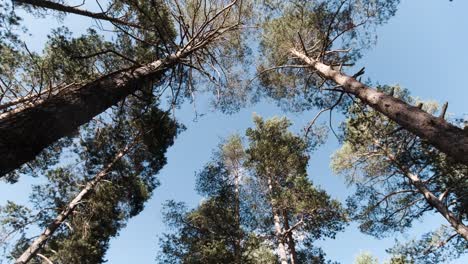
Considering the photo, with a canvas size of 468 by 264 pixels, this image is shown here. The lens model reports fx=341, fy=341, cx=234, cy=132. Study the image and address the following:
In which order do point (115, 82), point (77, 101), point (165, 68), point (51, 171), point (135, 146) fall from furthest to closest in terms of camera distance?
point (135, 146) → point (51, 171) → point (165, 68) → point (115, 82) → point (77, 101)

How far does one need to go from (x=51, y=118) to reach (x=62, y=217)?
7.99 metres

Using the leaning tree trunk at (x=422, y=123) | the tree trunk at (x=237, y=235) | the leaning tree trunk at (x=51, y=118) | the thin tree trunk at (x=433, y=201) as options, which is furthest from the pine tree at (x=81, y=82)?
the thin tree trunk at (x=433, y=201)

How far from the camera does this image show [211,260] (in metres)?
11.4

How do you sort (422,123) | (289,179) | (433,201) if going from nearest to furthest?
(422,123) → (433,201) → (289,179)

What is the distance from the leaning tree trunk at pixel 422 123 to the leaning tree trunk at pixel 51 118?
4.39 meters

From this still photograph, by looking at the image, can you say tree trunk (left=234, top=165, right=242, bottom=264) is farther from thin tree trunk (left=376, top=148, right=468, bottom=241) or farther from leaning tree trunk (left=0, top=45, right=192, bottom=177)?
leaning tree trunk (left=0, top=45, right=192, bottom=177)

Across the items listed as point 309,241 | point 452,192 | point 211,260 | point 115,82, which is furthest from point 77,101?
point 452,192

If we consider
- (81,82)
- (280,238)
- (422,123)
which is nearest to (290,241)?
(280,238)

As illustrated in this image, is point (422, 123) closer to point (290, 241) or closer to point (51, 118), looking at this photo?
point (51, 118)

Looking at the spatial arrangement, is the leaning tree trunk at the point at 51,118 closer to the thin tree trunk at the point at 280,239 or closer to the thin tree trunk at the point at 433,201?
the thin tree trunk at the point at 280,239

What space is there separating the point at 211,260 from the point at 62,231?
565 cm

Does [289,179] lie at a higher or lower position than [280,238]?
higher

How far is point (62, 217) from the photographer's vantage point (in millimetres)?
10555

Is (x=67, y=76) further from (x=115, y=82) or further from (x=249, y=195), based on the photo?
(x=249, y=195)
